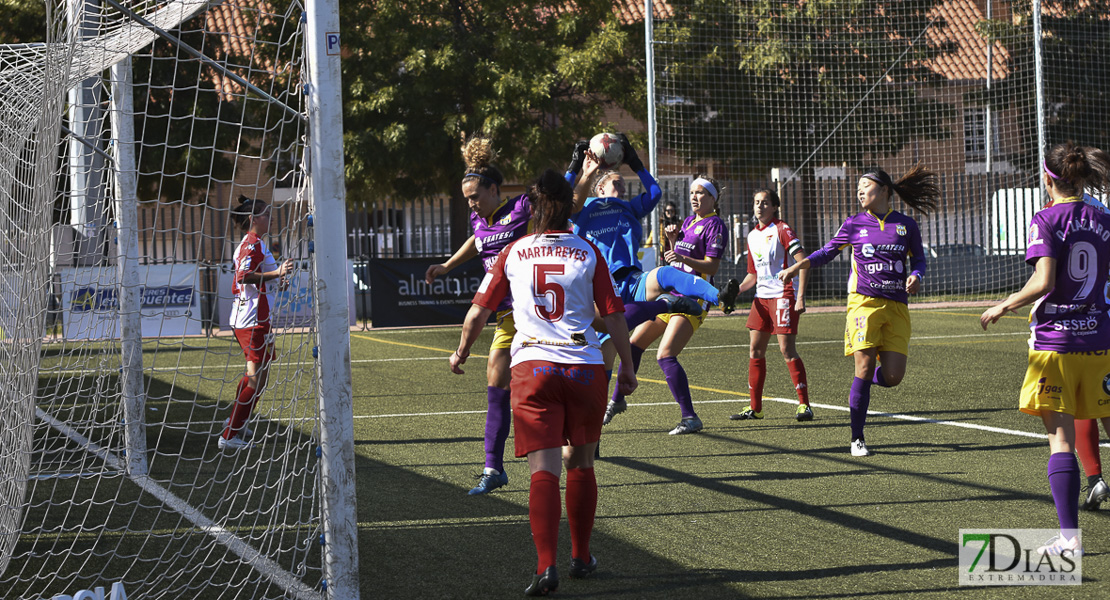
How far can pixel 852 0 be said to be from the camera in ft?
68.2

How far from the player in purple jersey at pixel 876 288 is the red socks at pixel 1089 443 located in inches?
72.2

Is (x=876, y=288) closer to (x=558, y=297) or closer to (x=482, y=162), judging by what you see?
(x=482, y=162)

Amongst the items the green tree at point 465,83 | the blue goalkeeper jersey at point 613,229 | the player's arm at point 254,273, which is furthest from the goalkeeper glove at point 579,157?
the green tree at point 465,83

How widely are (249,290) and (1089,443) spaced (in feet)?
19.8

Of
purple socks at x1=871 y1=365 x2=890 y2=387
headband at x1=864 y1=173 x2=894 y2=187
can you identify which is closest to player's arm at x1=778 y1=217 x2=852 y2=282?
headband at x1=864 y1=173 x2=894 y2=187

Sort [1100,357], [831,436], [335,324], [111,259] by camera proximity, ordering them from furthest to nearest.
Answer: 1. [831,436]
2. [111,259]
3. [1100,357]
4. [335,324]

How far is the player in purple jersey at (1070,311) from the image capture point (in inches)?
197

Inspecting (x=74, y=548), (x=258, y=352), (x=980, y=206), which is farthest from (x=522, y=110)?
(x=74, y=548)

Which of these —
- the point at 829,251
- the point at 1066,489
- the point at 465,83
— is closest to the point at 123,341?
the point at 829,251

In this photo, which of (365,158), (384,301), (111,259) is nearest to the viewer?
(111,259)

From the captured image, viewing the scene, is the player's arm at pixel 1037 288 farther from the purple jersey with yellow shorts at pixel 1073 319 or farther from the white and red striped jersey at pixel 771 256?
the white and red striped jersey at pixel 771 256

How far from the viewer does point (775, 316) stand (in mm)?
9227

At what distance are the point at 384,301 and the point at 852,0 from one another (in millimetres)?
10734

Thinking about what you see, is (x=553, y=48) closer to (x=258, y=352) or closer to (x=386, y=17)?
(x=386, y=17)
